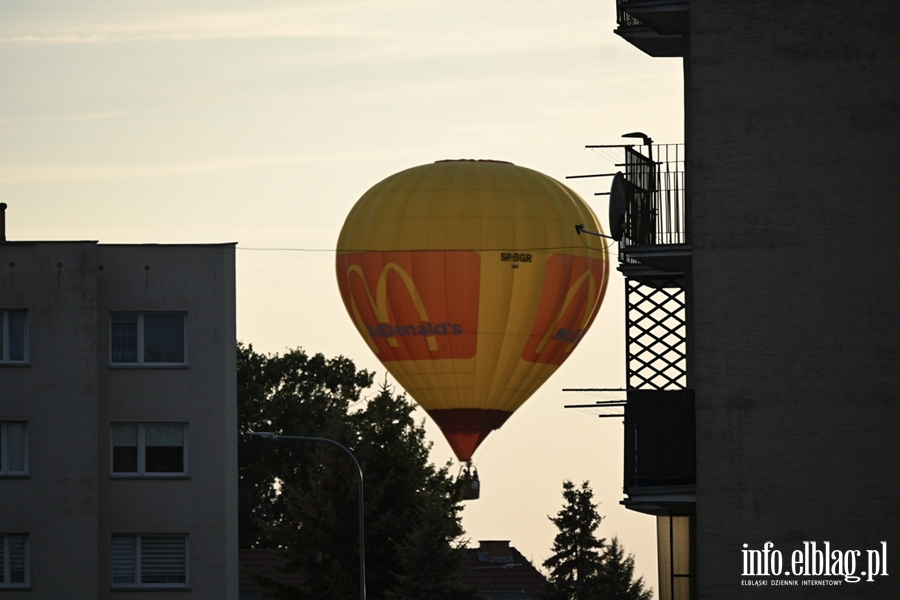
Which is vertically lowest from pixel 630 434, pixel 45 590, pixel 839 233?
pixel 45 590

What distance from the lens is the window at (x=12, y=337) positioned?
150 feet

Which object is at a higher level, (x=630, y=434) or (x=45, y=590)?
(x=630, y=434)

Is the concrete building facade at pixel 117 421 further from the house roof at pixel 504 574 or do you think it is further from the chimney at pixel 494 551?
the chimney at pixel 494 551

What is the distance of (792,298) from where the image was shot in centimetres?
2661

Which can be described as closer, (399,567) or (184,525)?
(184,525)

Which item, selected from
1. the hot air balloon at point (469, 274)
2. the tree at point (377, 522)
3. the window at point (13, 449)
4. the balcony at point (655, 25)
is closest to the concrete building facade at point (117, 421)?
the window at point (13, 449)

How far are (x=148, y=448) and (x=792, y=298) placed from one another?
2285 cm

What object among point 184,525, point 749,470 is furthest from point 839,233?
point 184,525

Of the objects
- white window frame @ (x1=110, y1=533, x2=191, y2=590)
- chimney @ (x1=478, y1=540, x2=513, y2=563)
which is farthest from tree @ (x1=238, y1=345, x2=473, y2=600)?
chimney @ (x1=478, y1=540, x2=513, y2=563)

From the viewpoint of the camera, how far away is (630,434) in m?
27.0

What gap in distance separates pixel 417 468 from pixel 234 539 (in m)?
8.19

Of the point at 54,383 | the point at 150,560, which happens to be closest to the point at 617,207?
the point at 150,560

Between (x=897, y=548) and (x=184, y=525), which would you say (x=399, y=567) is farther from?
(x=897, y=548)

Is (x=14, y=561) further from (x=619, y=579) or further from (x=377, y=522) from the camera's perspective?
(x=619, y=579)
